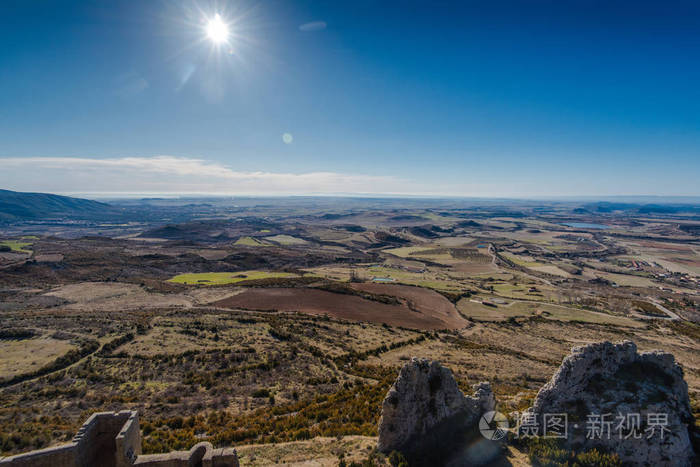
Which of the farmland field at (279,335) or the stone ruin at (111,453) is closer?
the stone ruin at (111,453)

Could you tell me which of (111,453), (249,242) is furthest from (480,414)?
(249,242)

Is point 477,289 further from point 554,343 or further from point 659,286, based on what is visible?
point 659,286

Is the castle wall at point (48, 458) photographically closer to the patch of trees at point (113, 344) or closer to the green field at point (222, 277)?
the patch of trees at point (113, 344)

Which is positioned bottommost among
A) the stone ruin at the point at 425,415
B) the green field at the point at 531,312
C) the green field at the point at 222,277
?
the green field at the point at 531,312

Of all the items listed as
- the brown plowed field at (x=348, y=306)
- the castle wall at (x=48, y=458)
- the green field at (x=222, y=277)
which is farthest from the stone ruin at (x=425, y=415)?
the green field at (x=222, y=277)

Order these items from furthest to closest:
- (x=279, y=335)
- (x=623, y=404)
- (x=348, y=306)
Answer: (x=348, y=306) < (x=279, y=335) < (x=623, y=404)

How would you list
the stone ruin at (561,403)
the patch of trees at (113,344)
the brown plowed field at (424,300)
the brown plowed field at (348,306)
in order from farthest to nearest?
1. the brown plowed field at (424,300)
2. the brown plowed field at (348,306)
3. the patch of trees at (113,344)
4. the stone ruin at (561,403)

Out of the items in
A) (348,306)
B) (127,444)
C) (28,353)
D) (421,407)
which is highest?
(127,444)

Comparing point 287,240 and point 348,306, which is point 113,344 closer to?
point 348,306
